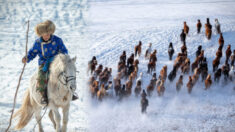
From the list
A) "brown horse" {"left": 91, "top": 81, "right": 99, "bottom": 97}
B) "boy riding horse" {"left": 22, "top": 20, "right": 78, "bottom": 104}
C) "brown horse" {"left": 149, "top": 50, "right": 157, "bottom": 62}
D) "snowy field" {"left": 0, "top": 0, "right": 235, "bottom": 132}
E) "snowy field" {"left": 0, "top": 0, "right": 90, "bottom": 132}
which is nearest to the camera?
"boy riding horse" {"left": 22, "top": 20, "right": 78, "bottom": 104}

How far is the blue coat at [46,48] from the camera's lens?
257 cm

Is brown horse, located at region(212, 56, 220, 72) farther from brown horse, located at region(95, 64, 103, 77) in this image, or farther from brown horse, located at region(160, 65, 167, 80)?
brown horse, located at region(95, 64, 103, 77)

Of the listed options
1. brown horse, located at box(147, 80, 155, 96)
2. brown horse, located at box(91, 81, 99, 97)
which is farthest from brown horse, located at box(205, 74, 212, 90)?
brown horse, located at box(91, 81, 99, 97)

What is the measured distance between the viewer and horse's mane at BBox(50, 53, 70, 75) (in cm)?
226

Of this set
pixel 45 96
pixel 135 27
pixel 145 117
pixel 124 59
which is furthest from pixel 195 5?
pixel 45 96

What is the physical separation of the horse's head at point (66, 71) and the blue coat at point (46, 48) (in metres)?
0.27

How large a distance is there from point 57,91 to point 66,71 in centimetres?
34

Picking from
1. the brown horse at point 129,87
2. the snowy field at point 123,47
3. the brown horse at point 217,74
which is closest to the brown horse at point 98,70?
the snowy field at point 123,47

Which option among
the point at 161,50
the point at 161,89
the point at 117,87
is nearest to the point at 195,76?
the point at 161,89

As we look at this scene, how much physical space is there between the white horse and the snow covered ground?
128 cm

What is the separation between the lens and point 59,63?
2316 millimetres

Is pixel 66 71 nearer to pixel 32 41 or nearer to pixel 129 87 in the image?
pixel 129 87

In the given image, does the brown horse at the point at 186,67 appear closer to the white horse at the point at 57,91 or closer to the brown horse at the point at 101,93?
the brown horse at the point at 101,93

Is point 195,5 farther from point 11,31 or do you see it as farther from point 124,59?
point 11,31
